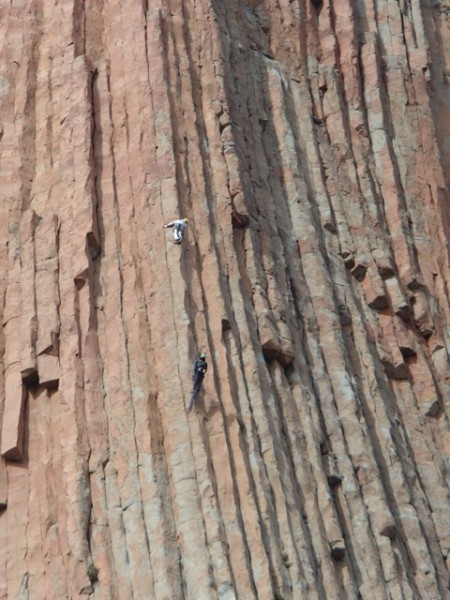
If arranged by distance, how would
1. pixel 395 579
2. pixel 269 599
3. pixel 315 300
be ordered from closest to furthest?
pixel 269 599, pixel 395 579, pixel 315 300

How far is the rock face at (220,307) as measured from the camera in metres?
31.4

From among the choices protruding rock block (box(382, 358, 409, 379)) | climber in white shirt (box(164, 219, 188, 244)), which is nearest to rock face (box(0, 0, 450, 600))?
protruding rock block (box(382, 358, 409, 379))

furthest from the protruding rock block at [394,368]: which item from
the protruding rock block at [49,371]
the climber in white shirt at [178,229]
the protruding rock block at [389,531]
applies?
the protruding rock block at [49,371]

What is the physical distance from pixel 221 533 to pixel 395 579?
3415 mm

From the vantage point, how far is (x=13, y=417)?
32.9 m

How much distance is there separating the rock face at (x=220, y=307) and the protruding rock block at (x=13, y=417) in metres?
0.04

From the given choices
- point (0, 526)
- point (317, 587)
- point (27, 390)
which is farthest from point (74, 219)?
point (317, 587)

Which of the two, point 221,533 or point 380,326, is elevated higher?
point 380,326

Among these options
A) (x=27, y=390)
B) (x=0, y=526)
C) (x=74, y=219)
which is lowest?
(x=0, y=526)

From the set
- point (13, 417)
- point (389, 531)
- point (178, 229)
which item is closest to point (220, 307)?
point (178, 229)

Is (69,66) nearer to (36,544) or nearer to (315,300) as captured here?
(315,300)

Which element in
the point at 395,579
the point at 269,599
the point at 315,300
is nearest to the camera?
the point at 269,599

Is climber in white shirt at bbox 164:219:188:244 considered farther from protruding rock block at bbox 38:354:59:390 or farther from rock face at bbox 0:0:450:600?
protruding rock block at bbox 38:354:59:390

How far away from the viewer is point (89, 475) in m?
31.7
